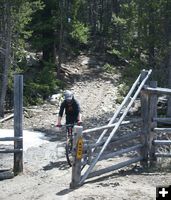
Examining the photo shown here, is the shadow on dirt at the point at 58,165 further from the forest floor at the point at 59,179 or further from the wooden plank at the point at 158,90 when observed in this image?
the wooden plank at the point at 158,90

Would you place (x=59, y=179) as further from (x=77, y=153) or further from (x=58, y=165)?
(x=58, y=165)

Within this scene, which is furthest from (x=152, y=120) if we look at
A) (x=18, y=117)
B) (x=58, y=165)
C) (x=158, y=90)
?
(x=18, y=117)

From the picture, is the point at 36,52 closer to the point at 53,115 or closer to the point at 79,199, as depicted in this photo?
the point at 53,115

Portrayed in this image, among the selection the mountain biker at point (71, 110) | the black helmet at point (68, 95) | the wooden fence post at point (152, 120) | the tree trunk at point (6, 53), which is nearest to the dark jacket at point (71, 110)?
the mountain biker at point (71, 110)

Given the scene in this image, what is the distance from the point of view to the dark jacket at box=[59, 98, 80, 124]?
12.3 metres

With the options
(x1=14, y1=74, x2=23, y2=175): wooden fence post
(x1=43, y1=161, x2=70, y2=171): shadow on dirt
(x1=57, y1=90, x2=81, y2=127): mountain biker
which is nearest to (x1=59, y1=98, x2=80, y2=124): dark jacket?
(x1=57, y1=90, x2=81, y2=127): mountain biker

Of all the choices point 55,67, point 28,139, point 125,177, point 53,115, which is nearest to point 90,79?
point 55,67

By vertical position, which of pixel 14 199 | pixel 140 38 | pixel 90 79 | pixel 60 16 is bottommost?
pixel 14 199

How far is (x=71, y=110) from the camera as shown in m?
12.4

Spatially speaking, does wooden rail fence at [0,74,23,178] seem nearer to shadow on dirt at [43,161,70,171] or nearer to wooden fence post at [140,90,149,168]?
shadow on dirt at [43,161,70,171]

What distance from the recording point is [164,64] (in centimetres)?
2322

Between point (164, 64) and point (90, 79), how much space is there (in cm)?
966

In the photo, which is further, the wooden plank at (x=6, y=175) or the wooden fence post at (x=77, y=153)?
the wooden plank at (x=6, y=175)

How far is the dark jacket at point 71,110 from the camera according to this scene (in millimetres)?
12295
